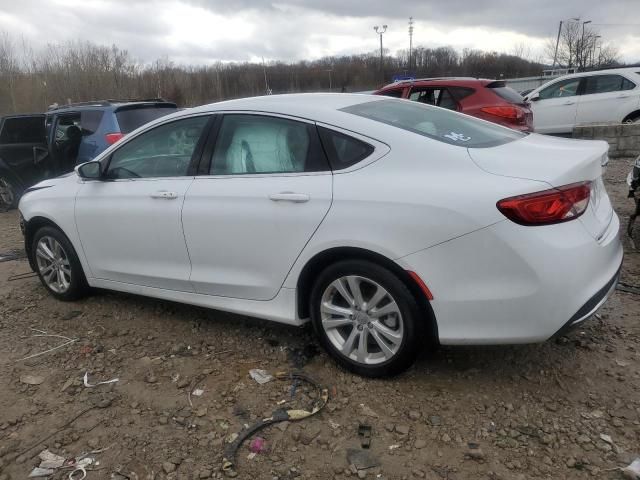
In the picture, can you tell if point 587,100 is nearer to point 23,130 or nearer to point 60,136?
point 60,136

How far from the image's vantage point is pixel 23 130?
9.12 meters

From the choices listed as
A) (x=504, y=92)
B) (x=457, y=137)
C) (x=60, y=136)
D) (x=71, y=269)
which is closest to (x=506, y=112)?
(x=504, y=92)

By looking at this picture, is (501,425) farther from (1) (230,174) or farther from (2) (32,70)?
(2) (32,70)

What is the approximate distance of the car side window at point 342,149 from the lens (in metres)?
2.93

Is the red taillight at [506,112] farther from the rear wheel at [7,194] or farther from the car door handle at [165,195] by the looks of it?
the rear wheel at [7,194]

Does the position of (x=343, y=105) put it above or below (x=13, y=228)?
above

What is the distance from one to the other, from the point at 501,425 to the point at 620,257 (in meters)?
1.17

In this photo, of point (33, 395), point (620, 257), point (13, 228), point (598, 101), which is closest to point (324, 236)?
point (620, 257)

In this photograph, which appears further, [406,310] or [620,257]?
[620,257]

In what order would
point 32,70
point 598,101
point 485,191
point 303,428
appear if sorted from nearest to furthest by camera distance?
point 485,191 → point 303,428 → point 598,101 → point 32,70

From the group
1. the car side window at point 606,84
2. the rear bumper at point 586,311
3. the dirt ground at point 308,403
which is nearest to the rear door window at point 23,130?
the dirt ground at point 308,403

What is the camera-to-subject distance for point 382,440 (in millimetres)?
2615

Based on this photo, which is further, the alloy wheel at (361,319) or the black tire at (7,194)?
the black tire at (7,194)

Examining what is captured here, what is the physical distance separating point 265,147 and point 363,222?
902mm
